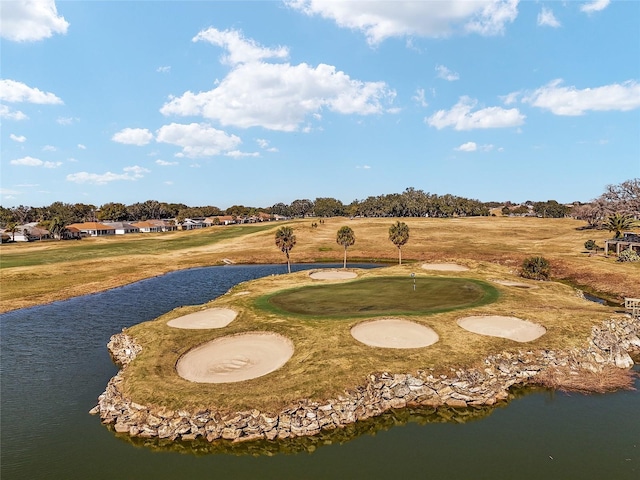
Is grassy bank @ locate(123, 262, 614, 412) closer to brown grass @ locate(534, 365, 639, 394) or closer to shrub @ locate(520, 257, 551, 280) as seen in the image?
brown grass @ locate(534, 365, 639, 394)

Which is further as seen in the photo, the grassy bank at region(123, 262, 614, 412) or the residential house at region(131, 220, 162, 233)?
the residential house at region(131, 220, 162, 233)

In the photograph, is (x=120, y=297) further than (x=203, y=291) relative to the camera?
A: No

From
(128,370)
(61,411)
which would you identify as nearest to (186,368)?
(128,370)

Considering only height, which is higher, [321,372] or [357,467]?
[321,372]

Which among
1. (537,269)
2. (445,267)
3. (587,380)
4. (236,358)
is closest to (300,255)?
(445,267)

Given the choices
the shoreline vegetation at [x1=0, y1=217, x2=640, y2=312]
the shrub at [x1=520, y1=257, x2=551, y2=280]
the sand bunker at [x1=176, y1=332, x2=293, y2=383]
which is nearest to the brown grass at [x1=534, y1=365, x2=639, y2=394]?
the sand bunker at [x1=176, y1=332, x2=293, y2=383]

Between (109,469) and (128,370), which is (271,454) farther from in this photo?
(128,370)
